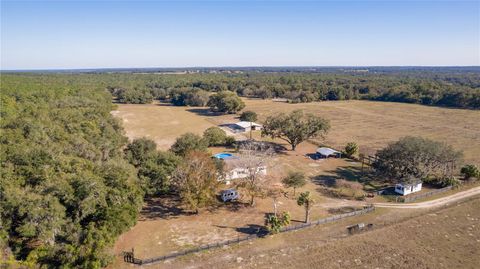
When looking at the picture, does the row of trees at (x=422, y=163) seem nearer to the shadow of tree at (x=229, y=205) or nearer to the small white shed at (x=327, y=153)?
the small white shed at (x=327, y=153)

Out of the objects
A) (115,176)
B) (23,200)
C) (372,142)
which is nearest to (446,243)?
(115,176)

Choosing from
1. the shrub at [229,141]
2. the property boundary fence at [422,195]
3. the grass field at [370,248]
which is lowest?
the grass field at [370,248]

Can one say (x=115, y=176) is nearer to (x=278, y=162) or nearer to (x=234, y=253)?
(x=234, y=253)

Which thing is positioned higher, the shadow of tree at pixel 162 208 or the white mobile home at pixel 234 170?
the white mobile home at pixel 234 170

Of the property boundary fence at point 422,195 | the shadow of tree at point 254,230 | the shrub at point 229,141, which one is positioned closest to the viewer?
the shadow of tree at point 254,230

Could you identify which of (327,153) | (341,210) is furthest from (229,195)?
(327,153)

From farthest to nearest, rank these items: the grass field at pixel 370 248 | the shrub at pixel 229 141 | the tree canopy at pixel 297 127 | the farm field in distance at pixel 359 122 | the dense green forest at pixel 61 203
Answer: the farm field in distance at pixel 359 122
the shrub at pixel 229 141
the tree canopy at pixel 297 127
the grass field at pixel 370 248
the dense green forest at pixel 61 203

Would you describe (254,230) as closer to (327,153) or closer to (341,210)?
(341,210)

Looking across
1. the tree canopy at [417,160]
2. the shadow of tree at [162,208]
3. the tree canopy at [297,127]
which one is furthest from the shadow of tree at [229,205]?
the tree canopy at [297,127]

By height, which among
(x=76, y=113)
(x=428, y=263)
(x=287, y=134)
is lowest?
(x=428, y=263)
